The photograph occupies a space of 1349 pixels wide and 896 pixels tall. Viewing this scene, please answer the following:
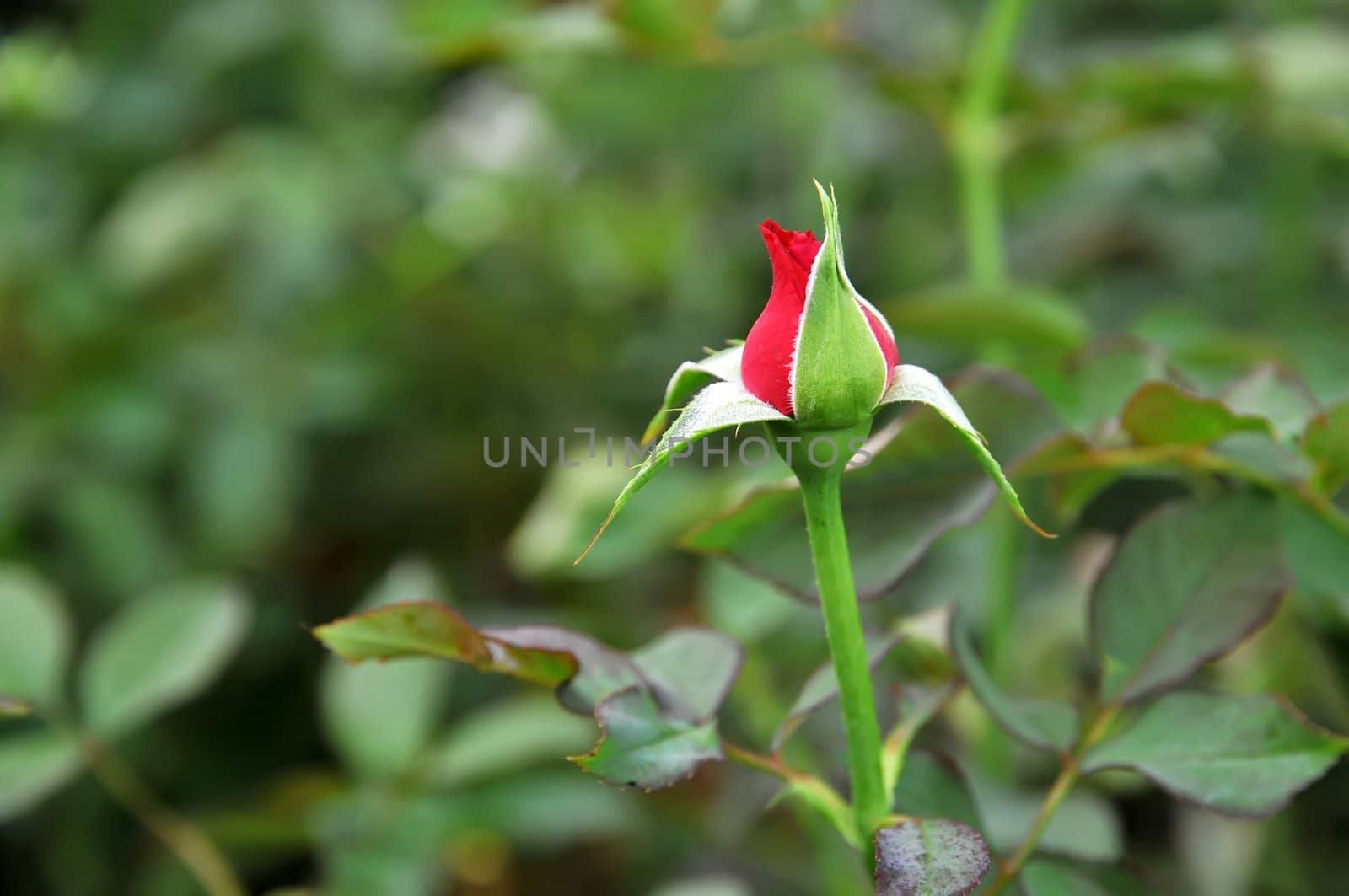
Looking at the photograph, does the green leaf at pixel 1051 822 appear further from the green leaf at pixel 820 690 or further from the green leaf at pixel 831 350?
the green leaf at pixel 831 350

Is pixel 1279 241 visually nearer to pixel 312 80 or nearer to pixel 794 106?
pixel 794 106

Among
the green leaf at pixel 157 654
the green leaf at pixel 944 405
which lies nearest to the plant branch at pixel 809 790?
the green leaf at pixel 944 405

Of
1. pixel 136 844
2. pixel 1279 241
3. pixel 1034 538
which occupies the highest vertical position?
pixel 1279 241

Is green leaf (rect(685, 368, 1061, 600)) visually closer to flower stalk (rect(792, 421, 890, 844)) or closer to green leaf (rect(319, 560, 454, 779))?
flower stalk (rect(792, 421, 890, 844))

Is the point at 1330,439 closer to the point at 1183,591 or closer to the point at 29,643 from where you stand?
the point at 1183,591

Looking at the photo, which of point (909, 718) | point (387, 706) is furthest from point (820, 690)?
point (387, 706)

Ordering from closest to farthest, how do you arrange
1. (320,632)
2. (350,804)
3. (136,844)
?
1. (320,632)
2. (350,804)
3. (136,844)

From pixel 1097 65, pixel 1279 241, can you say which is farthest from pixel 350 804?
pixel 1279 241
